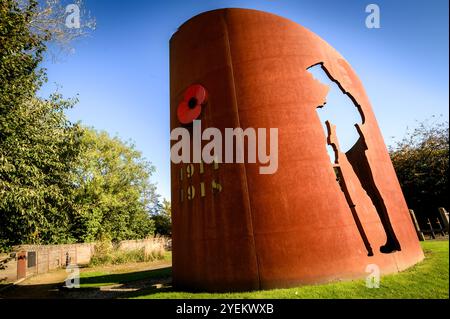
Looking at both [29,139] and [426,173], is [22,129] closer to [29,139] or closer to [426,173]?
[29,139]

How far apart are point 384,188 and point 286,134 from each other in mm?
4008

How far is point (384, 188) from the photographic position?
9539 millimetres

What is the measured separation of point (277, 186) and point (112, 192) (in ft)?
90.7

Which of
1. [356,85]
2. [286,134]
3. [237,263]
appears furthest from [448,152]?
[237,263]

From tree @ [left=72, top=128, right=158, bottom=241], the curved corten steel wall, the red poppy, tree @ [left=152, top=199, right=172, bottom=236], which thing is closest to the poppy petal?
the red poppy

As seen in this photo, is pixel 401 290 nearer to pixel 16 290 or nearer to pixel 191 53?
→ pixel 191 53

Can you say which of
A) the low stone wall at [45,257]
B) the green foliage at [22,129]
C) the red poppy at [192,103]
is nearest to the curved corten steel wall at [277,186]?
the red poppy at [192,103]

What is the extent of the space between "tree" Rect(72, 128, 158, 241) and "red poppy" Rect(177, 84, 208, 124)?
67.4ft

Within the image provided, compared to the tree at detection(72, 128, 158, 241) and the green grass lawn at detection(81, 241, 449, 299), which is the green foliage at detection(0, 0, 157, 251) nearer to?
the green grass lawn at detection(81, 241, 449, 299)

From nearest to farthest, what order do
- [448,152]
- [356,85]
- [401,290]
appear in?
[401,290], [356,85], [448,152]

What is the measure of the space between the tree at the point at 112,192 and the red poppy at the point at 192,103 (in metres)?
20.5

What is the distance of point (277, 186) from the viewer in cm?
820

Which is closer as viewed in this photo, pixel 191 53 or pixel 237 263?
pixel 237 263

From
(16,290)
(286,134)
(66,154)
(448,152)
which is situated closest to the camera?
(286,134)
